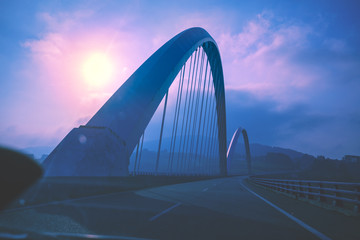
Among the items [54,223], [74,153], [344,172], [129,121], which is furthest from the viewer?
[344,172]

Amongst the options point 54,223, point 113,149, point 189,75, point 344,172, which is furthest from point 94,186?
point 344,172

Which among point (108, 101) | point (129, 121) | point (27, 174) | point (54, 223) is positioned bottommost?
point (54, 223)

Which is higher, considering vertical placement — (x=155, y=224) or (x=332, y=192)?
(x=332, y=192)

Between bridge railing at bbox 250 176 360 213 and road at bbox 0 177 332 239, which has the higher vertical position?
bridge railing at bbox 250 176 360 213

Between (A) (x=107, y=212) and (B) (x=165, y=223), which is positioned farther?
(A) (x=107, y=212)

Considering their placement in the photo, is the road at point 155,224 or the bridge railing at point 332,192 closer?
the road at point 155,224

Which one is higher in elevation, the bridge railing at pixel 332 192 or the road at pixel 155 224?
the bridge railing at pixel 332 192

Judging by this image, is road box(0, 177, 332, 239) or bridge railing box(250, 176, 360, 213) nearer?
road box(0, 177, 332, 239)

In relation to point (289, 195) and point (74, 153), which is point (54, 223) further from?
point (289, 195)

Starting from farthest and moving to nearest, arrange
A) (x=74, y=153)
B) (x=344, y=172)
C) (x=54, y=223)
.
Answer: (x=344, y=172) → (x=74, y=153) → (x=54, y=223)

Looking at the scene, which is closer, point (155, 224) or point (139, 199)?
point (155, 224)

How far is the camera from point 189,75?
30.5m

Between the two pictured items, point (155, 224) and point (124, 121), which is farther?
point (124, 121)

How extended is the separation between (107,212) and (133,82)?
1475 centimetres
